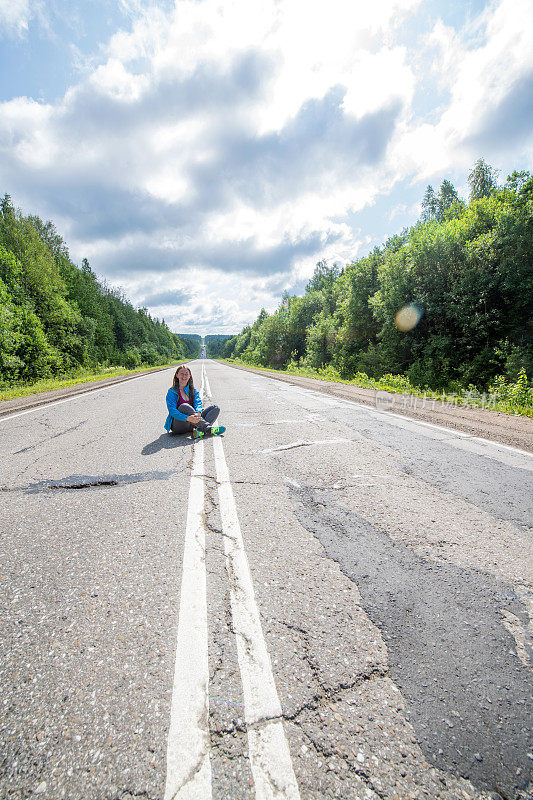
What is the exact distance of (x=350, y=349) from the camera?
26.0m

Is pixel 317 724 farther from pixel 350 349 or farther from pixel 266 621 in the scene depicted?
pixel 350 349

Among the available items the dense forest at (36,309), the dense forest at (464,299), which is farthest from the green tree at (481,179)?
the dense forest at (36,309)

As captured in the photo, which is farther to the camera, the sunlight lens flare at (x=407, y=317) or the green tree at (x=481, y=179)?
the green tree at (x=481, y=179)

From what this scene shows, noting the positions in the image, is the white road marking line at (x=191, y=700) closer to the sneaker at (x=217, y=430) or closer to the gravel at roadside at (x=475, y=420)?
the sneaker at (x=217, y=430)

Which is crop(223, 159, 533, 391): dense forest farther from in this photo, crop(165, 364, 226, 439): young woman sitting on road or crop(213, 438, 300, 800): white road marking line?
crop(213, 438, 300, 800): white road marking line

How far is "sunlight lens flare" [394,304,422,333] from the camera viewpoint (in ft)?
56.0

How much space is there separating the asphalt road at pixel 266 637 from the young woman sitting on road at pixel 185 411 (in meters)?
2.03

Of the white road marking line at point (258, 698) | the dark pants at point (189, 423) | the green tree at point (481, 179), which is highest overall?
the green tree at point (481, 179)

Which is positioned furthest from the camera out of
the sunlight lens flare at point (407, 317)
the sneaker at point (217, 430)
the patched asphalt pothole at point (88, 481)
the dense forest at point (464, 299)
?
the sunlight lens flare at point (407, 317)

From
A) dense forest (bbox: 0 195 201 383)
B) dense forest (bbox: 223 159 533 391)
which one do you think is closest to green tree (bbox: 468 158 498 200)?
dense forest (bbox: 223 159 533 391)

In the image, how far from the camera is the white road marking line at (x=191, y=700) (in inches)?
46.8

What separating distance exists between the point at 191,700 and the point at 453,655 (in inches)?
52.6

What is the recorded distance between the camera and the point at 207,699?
148 centimetres

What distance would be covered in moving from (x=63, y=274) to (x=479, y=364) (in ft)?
124
